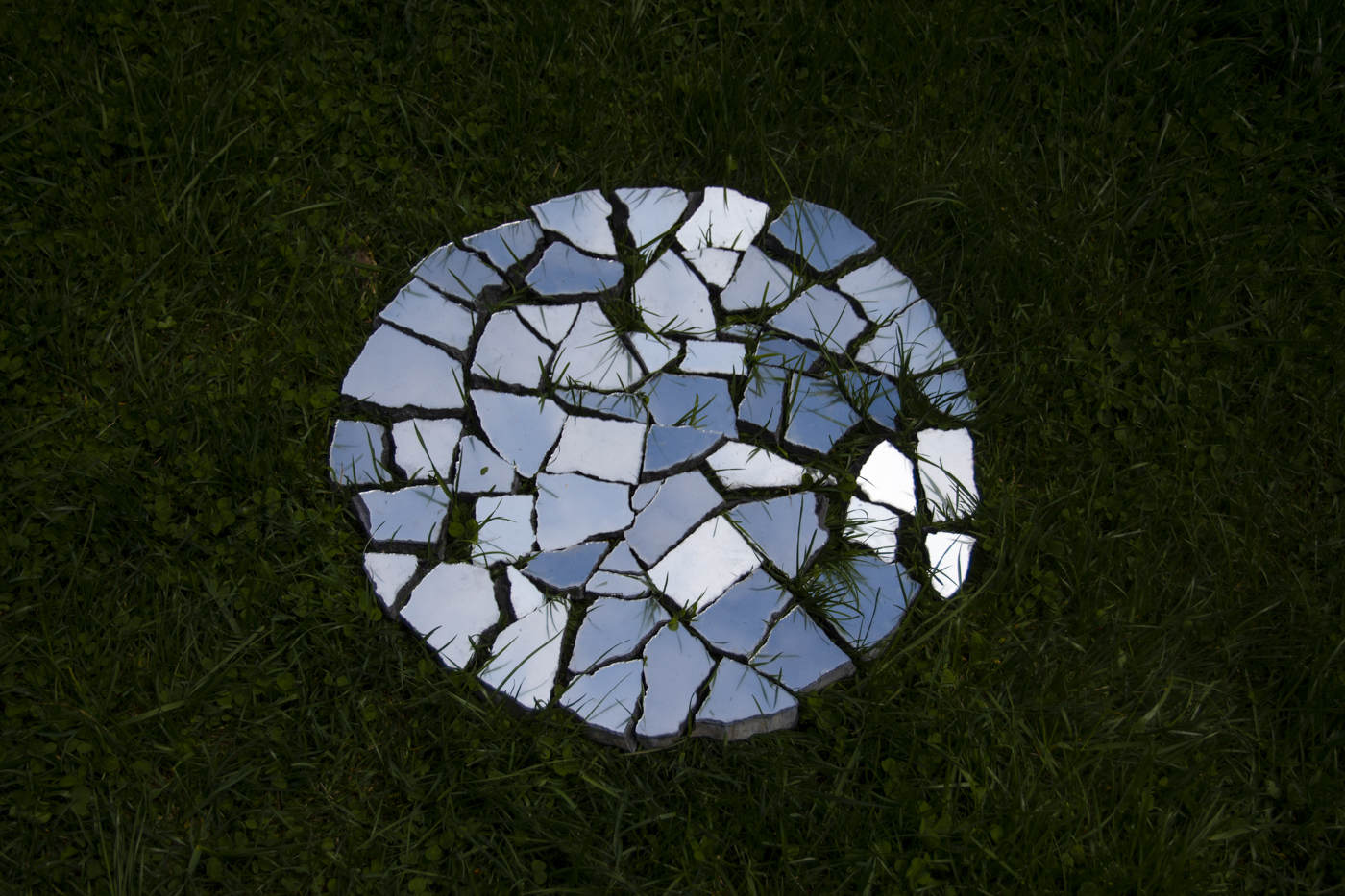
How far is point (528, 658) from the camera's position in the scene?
1890mm

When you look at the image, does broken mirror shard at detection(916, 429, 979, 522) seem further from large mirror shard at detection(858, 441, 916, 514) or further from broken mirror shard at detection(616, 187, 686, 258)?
broken mirror shard at detection(616, 187, 686, 258)

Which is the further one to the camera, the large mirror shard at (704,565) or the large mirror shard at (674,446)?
the large mirror shard at (674,446)

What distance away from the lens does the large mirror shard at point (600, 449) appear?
6.85 feet

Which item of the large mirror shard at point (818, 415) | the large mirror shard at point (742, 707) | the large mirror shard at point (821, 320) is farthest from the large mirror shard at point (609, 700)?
the large mirror shard at point (821, 320)

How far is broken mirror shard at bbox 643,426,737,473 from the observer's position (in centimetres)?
211

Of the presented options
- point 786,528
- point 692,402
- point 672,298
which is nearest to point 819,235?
point 672,298

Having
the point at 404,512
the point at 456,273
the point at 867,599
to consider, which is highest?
the point at 456,273

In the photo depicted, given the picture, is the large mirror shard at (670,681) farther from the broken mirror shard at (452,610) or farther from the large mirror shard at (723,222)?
the large mirror shard at (723,222)

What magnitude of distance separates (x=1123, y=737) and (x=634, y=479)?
1119 millimetres

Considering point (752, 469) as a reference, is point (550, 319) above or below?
above

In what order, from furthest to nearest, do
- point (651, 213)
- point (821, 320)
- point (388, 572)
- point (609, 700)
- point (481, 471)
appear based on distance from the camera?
point (651, 213), point (821, 320), point (481, 471), point (388, 572), point (609, 700)

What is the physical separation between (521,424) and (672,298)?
1.60ft

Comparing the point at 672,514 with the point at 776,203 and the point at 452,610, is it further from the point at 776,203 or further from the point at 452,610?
the point at 776,203

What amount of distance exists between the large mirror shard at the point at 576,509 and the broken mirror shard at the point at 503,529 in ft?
0.09
